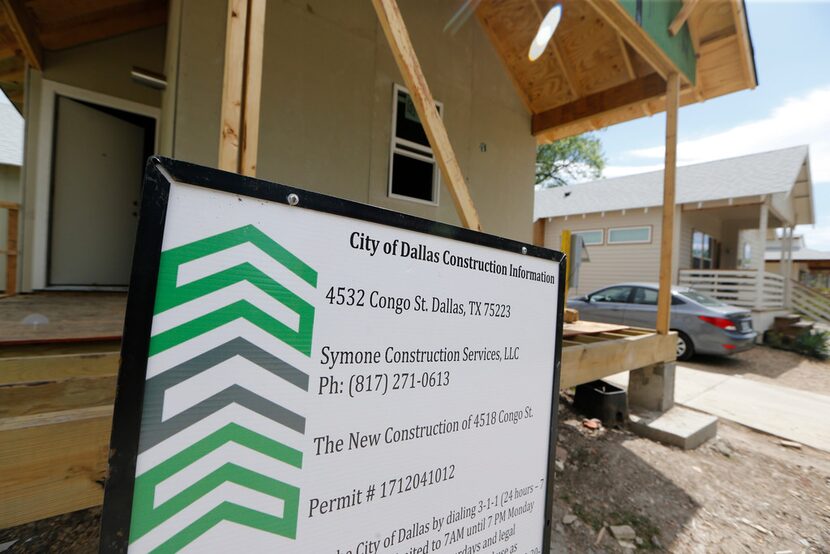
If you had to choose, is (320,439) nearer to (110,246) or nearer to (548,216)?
(110,246)

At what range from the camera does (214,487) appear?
0.86 m

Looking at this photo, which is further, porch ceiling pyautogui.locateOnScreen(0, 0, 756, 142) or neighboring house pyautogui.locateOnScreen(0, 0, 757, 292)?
porch ceiling pyautogui.locateOnScreen(0, 0, 756, 142)

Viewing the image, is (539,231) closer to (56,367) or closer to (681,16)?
(681,16)

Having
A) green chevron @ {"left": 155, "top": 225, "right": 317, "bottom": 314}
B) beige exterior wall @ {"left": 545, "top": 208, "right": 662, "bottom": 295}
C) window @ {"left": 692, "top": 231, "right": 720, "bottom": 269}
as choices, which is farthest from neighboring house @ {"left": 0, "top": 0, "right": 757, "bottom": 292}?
window @ {"left": 692, "top": 231, "right": 720, "bottom": 269}

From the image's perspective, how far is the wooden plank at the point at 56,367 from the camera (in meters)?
1.46

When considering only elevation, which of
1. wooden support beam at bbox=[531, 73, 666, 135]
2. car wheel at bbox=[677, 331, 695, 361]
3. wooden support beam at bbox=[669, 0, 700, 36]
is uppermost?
wooden support beam at bbox=[669, 0, 700, 36]

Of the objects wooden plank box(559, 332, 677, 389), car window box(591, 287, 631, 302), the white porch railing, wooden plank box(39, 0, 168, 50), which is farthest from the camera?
the white porch railing

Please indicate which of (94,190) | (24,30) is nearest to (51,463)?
(24,30)

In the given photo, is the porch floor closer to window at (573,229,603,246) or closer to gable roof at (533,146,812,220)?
gable roof at (533,146,812,220)

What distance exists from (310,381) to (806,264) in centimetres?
3601

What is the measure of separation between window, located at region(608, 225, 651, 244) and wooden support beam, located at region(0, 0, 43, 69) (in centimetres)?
1521

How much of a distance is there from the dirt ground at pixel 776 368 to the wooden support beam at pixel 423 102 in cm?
771

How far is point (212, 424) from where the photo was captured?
0.85 meters

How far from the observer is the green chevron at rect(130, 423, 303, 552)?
0.80m
